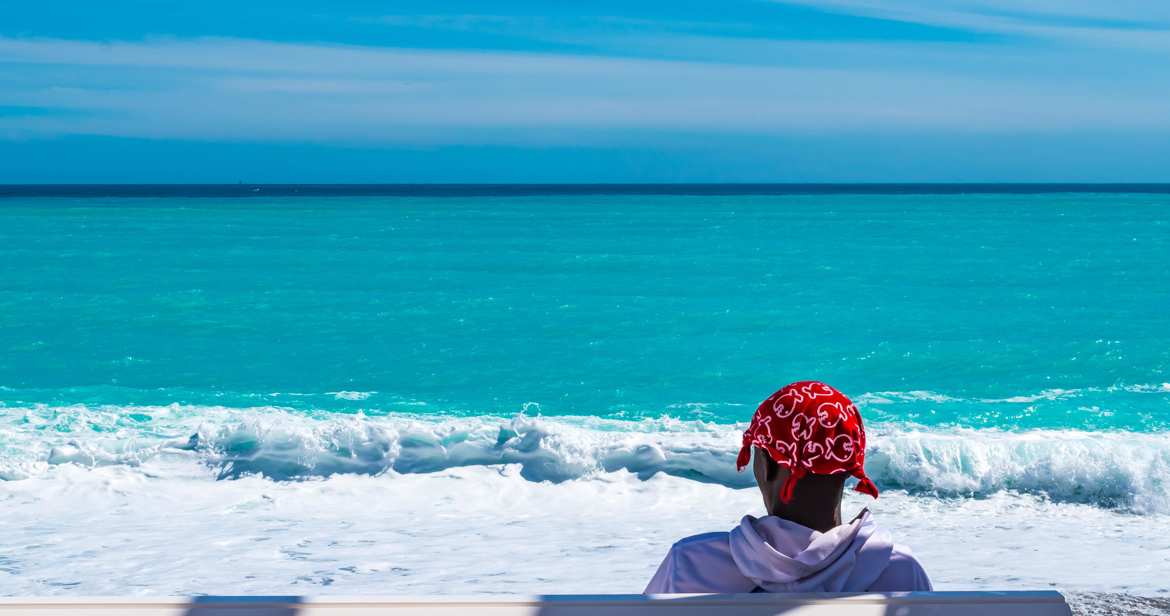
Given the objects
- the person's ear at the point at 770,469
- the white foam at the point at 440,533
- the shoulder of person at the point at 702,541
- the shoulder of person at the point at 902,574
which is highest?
the person's ear at the point at 770,469

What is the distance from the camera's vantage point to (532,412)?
1233 cm

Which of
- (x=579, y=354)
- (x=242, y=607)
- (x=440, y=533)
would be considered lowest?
(x=440, y=533)

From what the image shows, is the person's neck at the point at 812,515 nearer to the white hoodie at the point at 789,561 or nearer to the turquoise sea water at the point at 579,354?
the white hoodie at the point at 789,561

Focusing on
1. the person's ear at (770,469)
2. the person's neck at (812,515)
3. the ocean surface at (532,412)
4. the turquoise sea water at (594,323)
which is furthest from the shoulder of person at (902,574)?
the turquoise sea water at (594,323)

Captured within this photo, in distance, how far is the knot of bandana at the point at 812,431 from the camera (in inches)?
71.4

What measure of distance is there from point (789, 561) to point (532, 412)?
34.4ft

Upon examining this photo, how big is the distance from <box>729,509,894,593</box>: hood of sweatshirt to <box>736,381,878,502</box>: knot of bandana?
10 centimetres

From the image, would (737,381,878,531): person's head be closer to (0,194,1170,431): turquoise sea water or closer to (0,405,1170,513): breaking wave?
(0,405,1170,513): breaking wave

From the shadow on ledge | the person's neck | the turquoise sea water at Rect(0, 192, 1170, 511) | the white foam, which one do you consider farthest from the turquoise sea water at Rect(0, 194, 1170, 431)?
the shadow on ledge

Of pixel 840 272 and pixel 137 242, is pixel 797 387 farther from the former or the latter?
pixel 137 242

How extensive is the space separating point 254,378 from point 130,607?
1262 cm

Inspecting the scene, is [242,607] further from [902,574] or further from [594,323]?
[594,323]

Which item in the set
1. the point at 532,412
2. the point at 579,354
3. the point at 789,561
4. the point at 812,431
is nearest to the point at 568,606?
the point at 789,561

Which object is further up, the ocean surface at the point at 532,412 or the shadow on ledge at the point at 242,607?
the shadow on ledge at the point at 242,607
